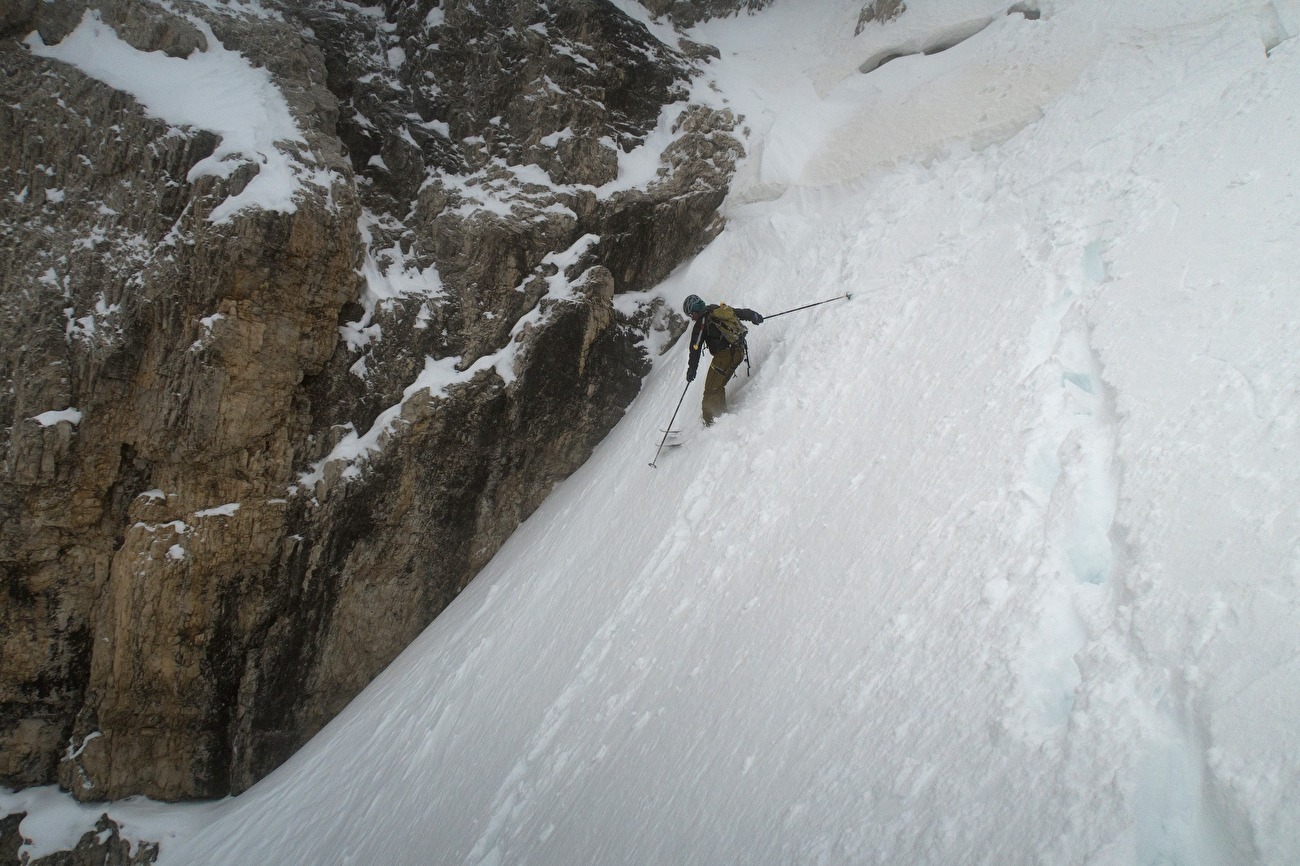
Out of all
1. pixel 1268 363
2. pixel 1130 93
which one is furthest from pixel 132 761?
pixel 1130 93

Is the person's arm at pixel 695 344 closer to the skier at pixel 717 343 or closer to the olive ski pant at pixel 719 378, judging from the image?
the skier at pixel 717 343

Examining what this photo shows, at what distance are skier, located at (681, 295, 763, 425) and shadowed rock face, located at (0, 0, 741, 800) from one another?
145 inches

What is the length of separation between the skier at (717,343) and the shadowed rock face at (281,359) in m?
3.69

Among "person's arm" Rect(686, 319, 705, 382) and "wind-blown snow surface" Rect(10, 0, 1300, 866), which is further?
"person's arm" Rect(686, 319, 705, 382)

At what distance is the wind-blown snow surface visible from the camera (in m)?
2.78

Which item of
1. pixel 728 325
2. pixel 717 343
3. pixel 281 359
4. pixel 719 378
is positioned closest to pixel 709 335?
pixel 717 343

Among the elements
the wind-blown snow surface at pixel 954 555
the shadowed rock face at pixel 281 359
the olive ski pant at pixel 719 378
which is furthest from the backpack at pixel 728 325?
the shadowed rock face at pixel 281 359

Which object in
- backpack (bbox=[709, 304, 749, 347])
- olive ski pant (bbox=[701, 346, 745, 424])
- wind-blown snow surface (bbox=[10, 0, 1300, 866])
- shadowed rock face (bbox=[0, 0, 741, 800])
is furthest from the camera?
shadowed rock face (bbox=[0, 0, 741, 800])

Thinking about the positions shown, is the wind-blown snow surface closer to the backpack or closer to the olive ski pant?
the olive ski pant

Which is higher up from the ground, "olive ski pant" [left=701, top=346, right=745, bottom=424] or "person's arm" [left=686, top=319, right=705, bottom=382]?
"person's arm" [left=686, top=319, right=705, bottom=382]

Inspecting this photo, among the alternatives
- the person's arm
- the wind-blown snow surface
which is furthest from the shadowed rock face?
the person's arm

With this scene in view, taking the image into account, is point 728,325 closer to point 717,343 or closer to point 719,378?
point 717,343

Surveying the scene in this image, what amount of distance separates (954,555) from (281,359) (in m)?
9.30

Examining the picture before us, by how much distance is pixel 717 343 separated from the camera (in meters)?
7.56
